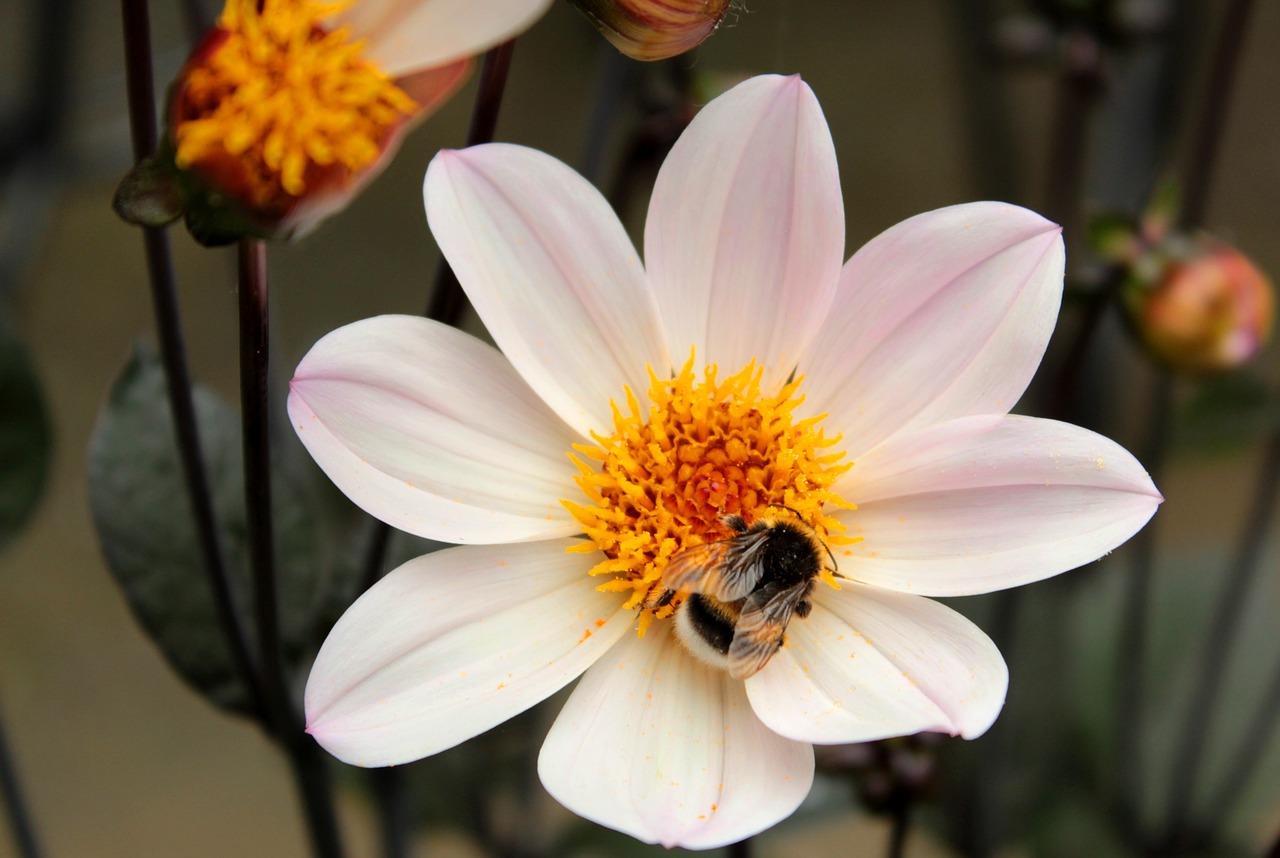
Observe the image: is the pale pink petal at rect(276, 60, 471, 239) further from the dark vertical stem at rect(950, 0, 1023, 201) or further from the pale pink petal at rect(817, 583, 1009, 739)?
the dark vertical stem at rect(950, 0, 1023, 201)

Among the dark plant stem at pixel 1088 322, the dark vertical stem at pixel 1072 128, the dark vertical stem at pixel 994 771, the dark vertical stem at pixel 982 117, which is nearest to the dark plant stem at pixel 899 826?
the dark vertical stem at pixel 994 771

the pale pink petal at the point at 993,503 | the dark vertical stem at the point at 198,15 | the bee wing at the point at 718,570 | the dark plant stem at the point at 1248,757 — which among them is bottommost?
the dark plant stem at the point at 1248,757

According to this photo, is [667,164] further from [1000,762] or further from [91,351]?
[91,351]

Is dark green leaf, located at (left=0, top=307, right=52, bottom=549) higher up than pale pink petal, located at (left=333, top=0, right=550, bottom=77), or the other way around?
pale pink petal, located at (left=333, top=0, right=550, bottom=77)

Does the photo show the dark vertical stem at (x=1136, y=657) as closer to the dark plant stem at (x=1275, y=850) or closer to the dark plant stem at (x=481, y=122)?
the dark plant stem at (x=1275, y=850)

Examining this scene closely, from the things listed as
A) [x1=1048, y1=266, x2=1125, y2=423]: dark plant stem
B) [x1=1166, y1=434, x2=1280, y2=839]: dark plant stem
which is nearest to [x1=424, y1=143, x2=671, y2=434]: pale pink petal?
[x1=1048, y1=266, x2=1125, y2=423]: dark plant stem

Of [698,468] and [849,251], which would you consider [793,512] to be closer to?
[698,468]
